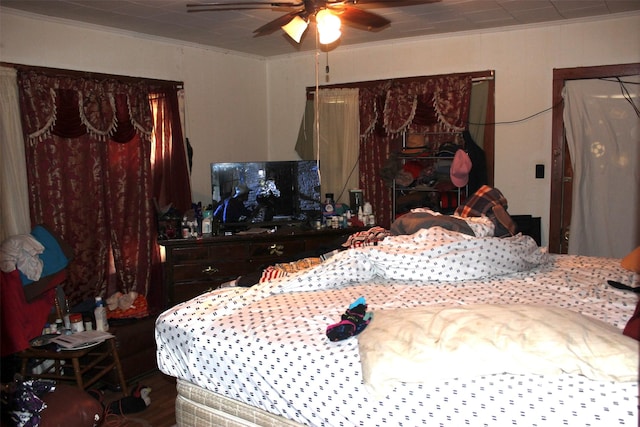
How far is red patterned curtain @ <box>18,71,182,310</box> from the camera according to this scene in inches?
148

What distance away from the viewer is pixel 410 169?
487 cm

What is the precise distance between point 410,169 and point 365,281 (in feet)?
8.08

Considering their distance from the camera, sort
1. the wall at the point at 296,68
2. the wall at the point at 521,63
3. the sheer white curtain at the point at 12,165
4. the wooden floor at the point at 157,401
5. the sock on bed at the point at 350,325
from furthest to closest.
Answer: the wall at the point at 521,63
the wall at the point at 296,68
the sheer white curtain at the point at 12,165
the wooden floor at the point at 157,401
the sock on bed at the point at 350,325

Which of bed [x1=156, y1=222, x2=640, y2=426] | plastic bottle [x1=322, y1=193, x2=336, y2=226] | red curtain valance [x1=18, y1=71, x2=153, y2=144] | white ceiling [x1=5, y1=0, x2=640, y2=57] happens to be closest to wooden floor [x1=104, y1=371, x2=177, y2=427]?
bed [x1=156, y1=222, x2=640, y2=426]

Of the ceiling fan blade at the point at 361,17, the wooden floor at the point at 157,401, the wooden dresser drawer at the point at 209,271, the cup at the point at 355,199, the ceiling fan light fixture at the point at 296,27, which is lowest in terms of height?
the wooden floor at the point at 157,401

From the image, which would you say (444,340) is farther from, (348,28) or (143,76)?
(143,76)

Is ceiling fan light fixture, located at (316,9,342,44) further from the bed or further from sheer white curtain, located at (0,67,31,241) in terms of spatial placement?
sheer white curtain, located at (0,67,31,241)

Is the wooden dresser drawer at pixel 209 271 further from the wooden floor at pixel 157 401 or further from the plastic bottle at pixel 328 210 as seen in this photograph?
the plastic bottle at pixel 328 210

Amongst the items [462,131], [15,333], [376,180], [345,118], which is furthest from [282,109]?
[15,333]

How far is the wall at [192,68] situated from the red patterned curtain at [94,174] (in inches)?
6.7

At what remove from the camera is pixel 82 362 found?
3596mm

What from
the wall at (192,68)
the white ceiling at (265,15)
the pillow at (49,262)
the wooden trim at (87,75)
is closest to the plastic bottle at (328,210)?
the wall at (192,68)

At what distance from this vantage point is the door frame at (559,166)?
13.9 ft

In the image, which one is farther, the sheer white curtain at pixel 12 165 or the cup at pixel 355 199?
the cup at pixel 355 199
